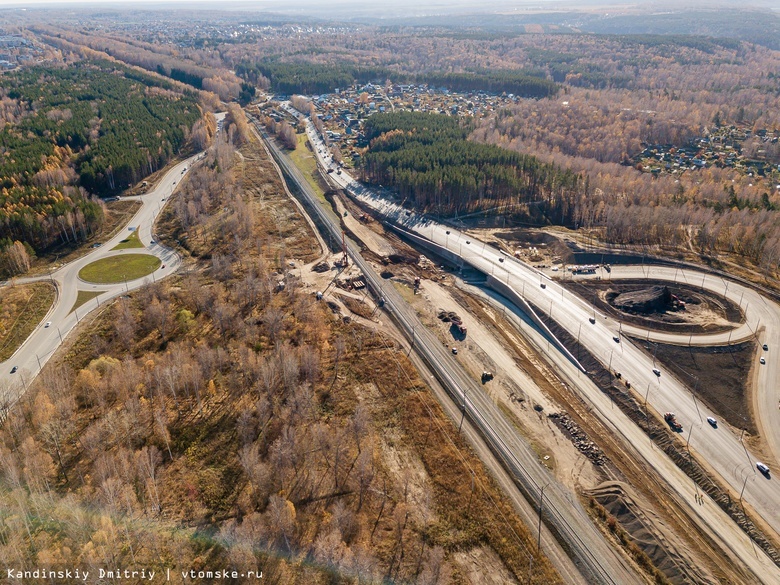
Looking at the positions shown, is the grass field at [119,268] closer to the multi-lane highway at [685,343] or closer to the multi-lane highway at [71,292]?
the multi-lane highway at [71,292]

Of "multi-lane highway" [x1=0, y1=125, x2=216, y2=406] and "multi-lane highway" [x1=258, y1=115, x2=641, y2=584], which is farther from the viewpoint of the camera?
"multi-lane highway" [x1=0, y1=125, x2=216, y2=406]

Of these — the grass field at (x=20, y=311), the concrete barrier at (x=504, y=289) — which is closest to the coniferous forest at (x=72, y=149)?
the grass field at (x=20, y=311)

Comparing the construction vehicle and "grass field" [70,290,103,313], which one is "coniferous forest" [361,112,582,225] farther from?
"grass field" [70,290,103,313]

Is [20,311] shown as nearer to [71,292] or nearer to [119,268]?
[71,292]

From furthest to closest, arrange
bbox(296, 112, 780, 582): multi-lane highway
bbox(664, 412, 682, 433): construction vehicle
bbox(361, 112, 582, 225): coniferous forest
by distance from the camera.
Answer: bbox(361, 112, 582, 225): coniferous forest < bbox(664, 412, 682, 433): construction vehicle < bbox(296, 112, 780, 582): multi-lane highway

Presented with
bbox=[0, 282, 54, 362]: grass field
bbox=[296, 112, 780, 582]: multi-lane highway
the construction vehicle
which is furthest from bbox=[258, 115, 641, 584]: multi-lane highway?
bbox=[0, 282, 54, 362]: grass field

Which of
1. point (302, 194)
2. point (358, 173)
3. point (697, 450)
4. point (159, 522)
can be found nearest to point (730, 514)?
point (697, 450)

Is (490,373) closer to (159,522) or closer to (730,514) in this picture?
(730,514)
